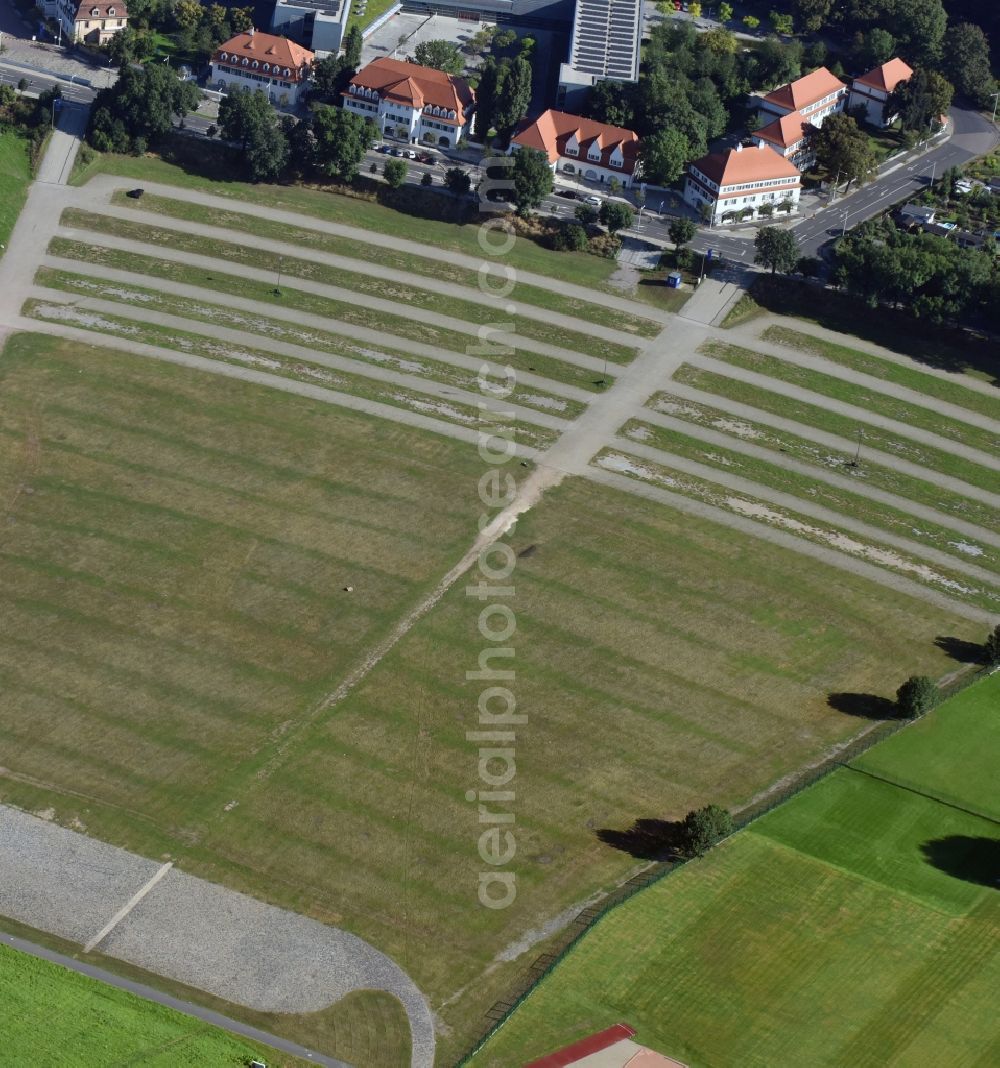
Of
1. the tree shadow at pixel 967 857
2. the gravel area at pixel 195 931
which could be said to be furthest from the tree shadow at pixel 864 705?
the gravel area at pixel 195 931

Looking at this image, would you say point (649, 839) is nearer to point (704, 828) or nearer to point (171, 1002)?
point (704, 828)

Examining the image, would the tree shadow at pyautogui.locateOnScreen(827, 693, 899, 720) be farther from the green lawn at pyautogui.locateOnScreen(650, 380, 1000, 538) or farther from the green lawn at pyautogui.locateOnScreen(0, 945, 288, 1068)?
the green lawn at pyautogui.locateOnScreen(0, 945, 288, 1068)

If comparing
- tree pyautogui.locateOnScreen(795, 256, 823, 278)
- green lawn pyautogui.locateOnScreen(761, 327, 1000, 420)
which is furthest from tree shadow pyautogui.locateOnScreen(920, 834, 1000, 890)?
tree pyautogui.locateOnScreen(795, 256, 823, 278)

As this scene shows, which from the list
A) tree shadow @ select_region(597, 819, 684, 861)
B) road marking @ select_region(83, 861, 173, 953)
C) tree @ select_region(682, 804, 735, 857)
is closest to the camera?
road marking @ select_region(83, 861, 173, 953)

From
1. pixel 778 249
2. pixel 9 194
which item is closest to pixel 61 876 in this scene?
pixel 9 194

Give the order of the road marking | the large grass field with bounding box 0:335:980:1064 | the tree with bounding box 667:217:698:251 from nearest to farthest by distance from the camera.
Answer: the road marking, the large grass field with bounding box 0:335:980:1064, the tree with bounding box 667:217:698:251

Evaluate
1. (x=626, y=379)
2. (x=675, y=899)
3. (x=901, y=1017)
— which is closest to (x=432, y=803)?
(x=675, y=899)
